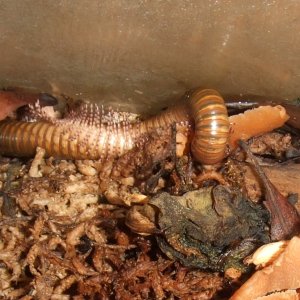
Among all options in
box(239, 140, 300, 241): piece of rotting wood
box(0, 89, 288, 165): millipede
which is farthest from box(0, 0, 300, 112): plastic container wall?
box(239, 140, 300, 241): piece of rotting wood

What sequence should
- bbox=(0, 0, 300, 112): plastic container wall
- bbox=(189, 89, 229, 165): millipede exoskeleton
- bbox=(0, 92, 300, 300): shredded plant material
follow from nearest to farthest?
bbox=(0, 92, 300, 300): shredded plant material < bbox=(0, 0, 300, 112): plastic container wall < bbox=(189, 89, 229, 165): millipede exoskeleton

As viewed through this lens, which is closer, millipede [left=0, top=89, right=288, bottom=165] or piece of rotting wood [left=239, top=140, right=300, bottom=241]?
piece of rotting wood [left=239, top=140, right=300, bottom=241]

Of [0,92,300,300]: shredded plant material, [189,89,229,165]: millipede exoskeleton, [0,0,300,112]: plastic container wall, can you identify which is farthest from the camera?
[189,89,229,165]: millipede exoskeleton

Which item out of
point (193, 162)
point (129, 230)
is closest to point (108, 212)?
point (129, 230)

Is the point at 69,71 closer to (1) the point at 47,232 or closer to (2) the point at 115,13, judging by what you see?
(2) the point at 115,13

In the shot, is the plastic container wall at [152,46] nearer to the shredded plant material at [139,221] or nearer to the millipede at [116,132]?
the millipede at [116,132]

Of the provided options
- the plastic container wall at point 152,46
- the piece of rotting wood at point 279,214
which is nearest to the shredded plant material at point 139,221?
the piece of rotting wood at point 279,214

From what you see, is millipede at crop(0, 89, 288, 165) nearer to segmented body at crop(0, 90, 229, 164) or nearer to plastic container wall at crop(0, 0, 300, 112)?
segmented body at crop(0, 90, 229, 164)

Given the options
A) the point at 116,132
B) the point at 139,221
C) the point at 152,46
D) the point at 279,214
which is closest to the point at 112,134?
the point at 116,132

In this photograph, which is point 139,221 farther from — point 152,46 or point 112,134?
point 152,46
